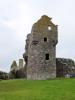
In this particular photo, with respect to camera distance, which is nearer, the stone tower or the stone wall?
the stone tower

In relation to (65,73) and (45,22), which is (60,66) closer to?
(65,73)

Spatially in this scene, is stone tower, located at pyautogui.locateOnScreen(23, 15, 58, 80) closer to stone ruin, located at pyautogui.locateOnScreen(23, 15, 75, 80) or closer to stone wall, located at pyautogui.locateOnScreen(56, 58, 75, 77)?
stone ruin, located at pyautogui.locateOnScreen(23, 15, 75, 80)

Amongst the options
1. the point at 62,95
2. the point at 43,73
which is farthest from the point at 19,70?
the point at 62,95

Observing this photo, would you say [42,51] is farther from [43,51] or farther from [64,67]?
[64,67]

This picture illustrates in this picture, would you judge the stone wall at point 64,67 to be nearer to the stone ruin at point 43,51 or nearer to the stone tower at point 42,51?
the stone ruin at point 43,51

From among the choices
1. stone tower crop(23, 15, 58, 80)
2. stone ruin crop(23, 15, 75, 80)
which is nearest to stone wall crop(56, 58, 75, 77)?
stone ruin crop(23, 15, 75, 80)

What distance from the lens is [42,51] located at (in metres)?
55.8

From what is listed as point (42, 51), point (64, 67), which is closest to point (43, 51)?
point (42, 51)

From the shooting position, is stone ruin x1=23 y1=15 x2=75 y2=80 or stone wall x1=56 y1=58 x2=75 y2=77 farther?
stone wall x1=56 y1=58 x2=75 y2=77

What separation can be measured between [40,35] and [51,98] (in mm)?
27618

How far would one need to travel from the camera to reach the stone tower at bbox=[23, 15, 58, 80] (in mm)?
55066

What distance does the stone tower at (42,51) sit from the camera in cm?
5507

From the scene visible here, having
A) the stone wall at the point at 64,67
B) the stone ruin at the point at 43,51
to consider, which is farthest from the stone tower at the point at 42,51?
the stone wall at the point at 64,67

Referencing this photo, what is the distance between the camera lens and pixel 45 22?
57438 mm
